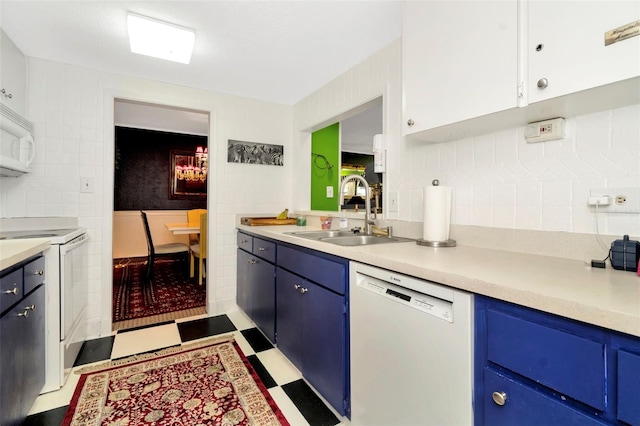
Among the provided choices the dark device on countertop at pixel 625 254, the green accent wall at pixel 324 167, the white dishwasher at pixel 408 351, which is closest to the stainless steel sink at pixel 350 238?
the white dishwasher at pixel 408 351

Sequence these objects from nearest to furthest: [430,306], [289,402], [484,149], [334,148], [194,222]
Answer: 1. [430,306]
2. [484,149]
3. [289,402]
4. [334,148]
5. [194,222]

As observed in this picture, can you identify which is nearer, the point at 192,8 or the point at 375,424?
the point at 375,424

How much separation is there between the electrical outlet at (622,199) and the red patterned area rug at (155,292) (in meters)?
3.21

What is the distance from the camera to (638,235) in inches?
38.5

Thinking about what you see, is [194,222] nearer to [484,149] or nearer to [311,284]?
[311,284]

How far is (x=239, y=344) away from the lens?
2.23 meters

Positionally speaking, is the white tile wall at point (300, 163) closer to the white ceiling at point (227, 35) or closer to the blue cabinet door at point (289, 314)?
the white ceiling at point (227, 35)

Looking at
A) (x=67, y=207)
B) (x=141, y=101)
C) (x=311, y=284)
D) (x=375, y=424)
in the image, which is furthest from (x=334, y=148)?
(x=375, y=424)

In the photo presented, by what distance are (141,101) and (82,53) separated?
19.8 inches

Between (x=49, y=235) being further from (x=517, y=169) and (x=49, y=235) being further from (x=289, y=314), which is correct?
(x=517, y=169)

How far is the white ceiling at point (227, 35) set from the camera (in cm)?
164

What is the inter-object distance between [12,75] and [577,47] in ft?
9.88

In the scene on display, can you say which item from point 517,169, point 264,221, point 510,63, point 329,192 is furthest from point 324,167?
point 510,63

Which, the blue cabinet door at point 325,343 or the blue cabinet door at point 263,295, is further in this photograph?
the blue cabinet door at point 263,295
